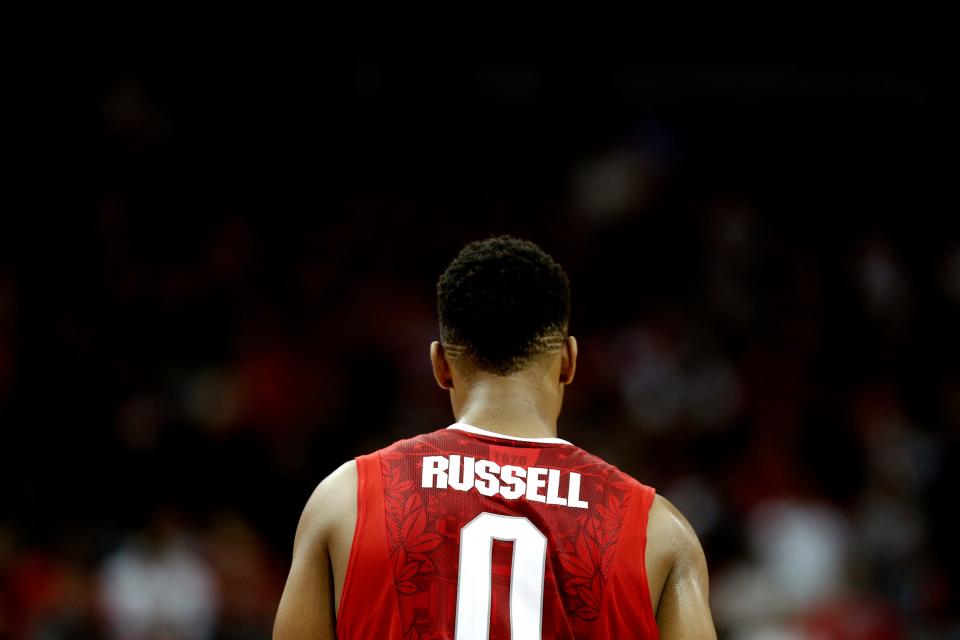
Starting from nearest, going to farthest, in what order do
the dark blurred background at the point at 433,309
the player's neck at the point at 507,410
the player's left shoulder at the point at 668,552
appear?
the player's left shoulder at the point at 668,552
the player's neck at the point at 507,410
the dark blurred background at the point at 433,309

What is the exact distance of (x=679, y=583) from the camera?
8.39ft

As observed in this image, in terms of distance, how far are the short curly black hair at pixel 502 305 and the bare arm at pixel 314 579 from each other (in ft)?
1.25

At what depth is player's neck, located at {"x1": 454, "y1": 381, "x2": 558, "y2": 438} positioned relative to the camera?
8.68 feet

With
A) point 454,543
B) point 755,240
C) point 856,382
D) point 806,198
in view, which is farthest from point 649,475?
point 454,543

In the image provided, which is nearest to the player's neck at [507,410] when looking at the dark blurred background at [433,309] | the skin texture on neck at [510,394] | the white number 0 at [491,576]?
the skin texture on neck at [510,394]

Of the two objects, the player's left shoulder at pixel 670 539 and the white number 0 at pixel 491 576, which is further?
the player's left shoulder at pixel 670 539

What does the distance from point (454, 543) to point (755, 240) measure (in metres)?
8.40

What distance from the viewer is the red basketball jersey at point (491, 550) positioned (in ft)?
8.05

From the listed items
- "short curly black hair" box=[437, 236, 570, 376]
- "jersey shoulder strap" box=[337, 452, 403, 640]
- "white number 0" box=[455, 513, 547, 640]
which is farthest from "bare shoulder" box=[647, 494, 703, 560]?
"jersey shoulder strap" box=[337, 452, 403, 640]

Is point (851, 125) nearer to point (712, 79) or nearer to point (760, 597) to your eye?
point (712, 79)

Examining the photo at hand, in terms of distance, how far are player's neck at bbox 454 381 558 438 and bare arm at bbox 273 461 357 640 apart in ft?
0.97

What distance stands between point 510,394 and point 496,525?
0.96 ft

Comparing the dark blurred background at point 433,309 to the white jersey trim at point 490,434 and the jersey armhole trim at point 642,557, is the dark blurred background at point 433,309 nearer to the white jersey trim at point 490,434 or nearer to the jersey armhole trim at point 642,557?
the white jersey trim at point 490,434

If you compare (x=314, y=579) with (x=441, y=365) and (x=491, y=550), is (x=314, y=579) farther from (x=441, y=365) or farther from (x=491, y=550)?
(x=441, y=365)
